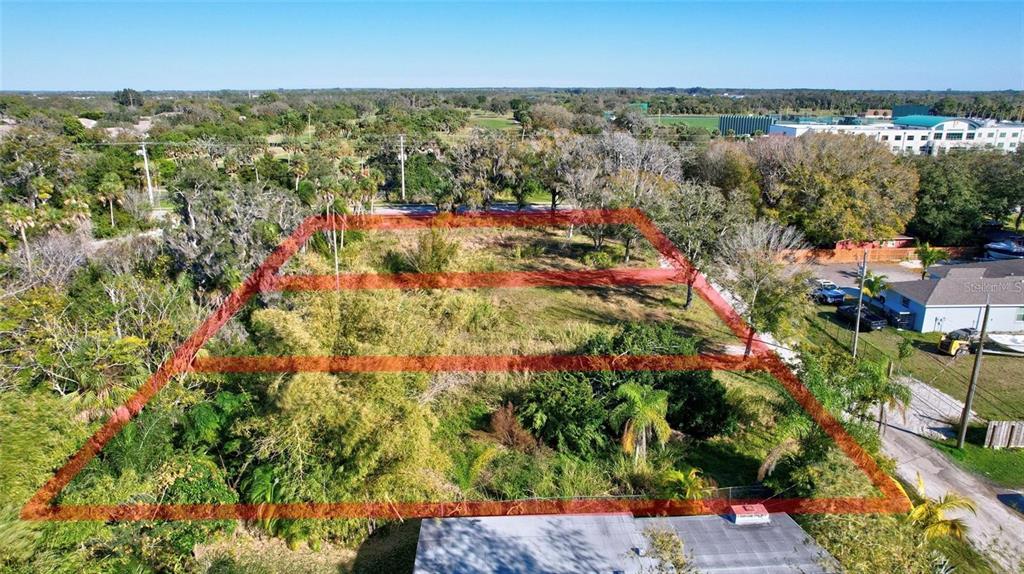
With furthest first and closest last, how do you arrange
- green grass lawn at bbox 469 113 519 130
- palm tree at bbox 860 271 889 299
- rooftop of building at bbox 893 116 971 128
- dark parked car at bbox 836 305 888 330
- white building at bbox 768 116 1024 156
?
green grass lawn at bbox 469 113 519 130 < rooftop of building at bbox 893 116 971 128 < white building at bbox 768 116 1024 156 < palm tree at bbox 860 271 889 299 < dark parked car at bbox 836 305 888 330

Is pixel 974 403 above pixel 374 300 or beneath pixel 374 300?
beneath

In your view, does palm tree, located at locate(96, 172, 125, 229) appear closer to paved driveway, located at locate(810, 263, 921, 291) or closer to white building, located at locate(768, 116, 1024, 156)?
paved driveway, located at locate(810, 263, 921, 291)

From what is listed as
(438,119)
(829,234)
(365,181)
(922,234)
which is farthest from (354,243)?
(438,119)

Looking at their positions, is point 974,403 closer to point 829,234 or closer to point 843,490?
point 843,490

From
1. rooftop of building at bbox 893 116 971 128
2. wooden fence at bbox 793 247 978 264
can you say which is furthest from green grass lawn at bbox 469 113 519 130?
rooftop of building at bbox 893 116 971 128

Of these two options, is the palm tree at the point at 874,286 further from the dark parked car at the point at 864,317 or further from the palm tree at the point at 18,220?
the palm tree at the point at 18,220

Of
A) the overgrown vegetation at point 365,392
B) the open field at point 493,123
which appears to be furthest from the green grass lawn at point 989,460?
the open field at point 493,123
